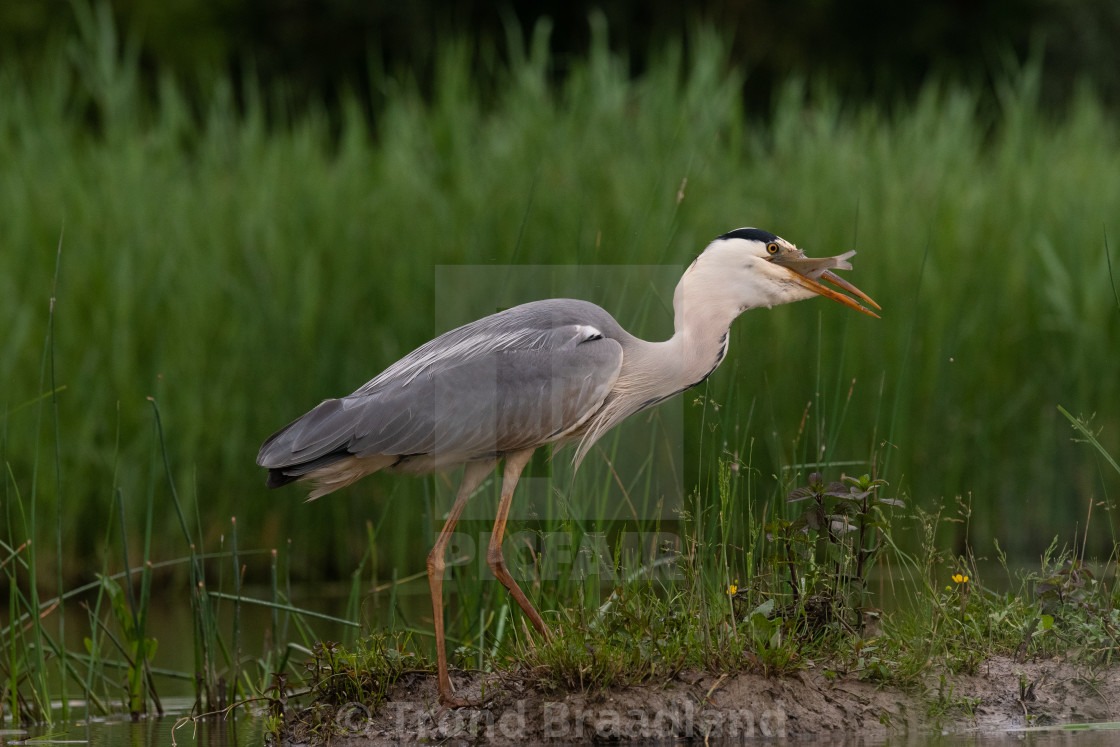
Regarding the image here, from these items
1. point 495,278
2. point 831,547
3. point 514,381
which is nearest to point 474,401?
point 514,381

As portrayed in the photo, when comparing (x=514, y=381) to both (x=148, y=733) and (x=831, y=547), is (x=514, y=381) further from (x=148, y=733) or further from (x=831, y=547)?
(x=148, y=733)

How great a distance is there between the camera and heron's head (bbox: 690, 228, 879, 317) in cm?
390

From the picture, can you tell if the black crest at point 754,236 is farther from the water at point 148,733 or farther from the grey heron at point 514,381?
the water at point 148,733

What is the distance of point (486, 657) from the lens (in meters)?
3.87

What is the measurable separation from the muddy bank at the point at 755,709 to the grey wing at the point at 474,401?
0.72 meters

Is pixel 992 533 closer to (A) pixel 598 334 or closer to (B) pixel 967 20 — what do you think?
(A) pixel 598 334

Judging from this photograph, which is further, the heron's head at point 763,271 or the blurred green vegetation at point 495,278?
the blurred green vegetation at point 495,278

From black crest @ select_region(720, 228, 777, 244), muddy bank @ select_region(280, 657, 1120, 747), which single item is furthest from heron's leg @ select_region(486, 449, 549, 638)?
black crest @ select_region(720, 228, 777, 244)

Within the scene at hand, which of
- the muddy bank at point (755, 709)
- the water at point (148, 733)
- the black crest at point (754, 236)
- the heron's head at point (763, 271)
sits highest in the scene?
the black crest at point (754, 236)

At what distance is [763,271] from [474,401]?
95 cm

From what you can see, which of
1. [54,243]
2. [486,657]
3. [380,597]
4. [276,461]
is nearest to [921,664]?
[486,657]

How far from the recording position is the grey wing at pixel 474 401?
150 inches

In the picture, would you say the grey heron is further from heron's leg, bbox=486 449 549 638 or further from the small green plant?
the small green plant

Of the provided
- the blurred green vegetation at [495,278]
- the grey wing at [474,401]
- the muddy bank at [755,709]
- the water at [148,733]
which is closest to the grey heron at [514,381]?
the grey wing at [474,401]
